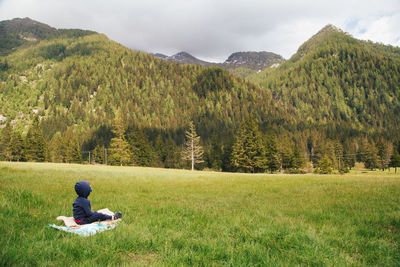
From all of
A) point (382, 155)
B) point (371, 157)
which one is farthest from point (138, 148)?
point (382, 155)

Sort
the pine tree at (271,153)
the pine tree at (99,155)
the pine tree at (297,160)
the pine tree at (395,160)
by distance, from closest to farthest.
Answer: the pine tree at (271,153), the pine tree at (297,160), the pine tree at (395,160), the pine tree at (99,155)

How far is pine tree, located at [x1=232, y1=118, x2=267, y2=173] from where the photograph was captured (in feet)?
193

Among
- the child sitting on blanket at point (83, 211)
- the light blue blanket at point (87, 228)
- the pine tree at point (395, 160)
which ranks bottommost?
the pine tree at point (395, 160)

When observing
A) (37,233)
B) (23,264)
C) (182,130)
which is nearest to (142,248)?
(23,264)

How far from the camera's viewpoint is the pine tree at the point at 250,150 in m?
58.7

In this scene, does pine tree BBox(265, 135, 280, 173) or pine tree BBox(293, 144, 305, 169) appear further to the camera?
pine tree BBox(293, 144, 305, 169)

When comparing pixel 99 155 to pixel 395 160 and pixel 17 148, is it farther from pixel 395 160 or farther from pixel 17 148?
pixel 395 160

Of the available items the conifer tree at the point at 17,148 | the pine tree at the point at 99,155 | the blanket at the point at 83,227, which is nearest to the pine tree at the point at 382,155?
the blanket at the point at 83,227

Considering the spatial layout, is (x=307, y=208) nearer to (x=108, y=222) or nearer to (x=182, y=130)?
(x=108, y=222)

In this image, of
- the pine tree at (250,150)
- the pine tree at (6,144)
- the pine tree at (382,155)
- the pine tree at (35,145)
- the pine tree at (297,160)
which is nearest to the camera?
the pine tree at (250,150)

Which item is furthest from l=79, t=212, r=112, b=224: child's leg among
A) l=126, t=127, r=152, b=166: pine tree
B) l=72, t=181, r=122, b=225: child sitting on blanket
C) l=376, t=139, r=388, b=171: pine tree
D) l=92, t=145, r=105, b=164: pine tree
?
l=376, t=139, r=388, b=171: pine tree

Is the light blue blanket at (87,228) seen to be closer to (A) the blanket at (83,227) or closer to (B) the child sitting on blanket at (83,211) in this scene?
(A) the blanket at (83,227)

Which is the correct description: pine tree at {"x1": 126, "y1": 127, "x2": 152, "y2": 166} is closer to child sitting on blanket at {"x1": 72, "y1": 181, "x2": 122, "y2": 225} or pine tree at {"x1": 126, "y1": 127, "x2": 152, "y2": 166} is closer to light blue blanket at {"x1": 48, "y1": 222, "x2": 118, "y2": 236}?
child sitting on blanket at {"x1": 72, "y1": 181, "x2": 122, "y2": 225}

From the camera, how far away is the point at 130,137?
263ft
